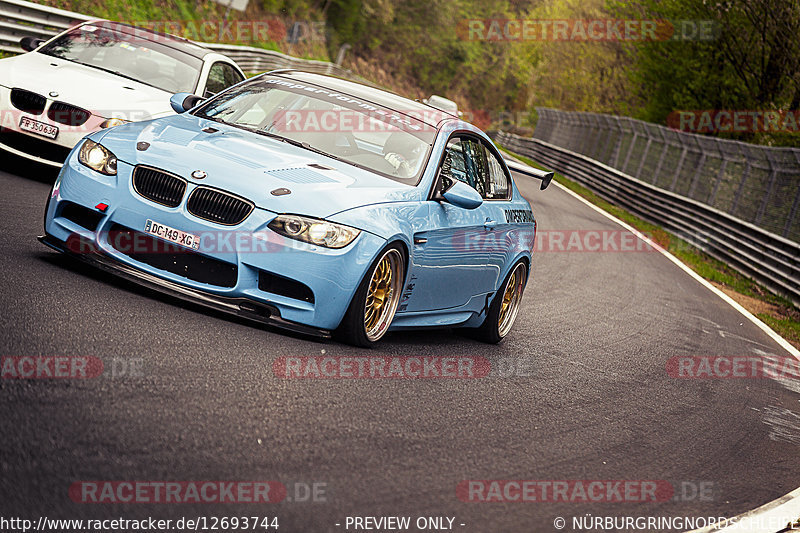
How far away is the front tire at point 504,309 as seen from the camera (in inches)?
334

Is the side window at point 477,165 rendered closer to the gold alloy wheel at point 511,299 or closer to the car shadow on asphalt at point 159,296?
the gold alloy wheel at point 511,299

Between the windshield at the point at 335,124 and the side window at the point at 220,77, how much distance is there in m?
4.02

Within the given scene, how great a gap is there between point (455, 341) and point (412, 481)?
12.7 ft

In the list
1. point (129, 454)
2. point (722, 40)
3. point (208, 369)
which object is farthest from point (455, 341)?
point (722, 40)

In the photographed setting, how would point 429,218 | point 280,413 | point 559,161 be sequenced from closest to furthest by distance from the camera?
point 280,413, point 429,218, point 559,161

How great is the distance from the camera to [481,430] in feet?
18.8

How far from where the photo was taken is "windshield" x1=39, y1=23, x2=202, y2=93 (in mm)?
11375

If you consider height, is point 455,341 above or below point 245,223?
below

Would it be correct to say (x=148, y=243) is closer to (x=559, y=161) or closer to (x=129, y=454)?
(x=129, y=454)

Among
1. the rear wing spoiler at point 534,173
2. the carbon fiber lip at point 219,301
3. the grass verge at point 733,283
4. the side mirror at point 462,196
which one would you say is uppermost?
the rear wing spoiler at point 534,173

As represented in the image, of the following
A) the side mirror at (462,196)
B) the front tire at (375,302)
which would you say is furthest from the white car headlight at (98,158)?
the side mirror at (462,196)

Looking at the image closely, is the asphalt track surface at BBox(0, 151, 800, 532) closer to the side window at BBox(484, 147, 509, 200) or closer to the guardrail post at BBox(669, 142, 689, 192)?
the side window at BBox(484, 147, 509, 200)

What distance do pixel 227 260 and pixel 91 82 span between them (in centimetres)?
537

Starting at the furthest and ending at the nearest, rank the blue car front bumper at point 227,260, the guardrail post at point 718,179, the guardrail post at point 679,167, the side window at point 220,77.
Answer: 1. the guardrail post at point 679,167
2. the guardrail post at point 718,179
3. the side window at point 220,77
4. the blue car front bumper at point 227,260
